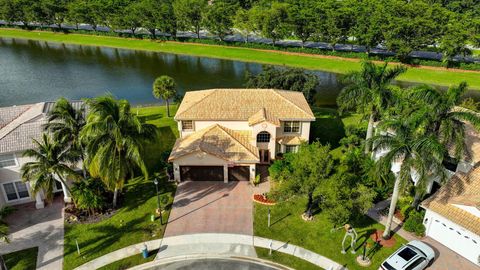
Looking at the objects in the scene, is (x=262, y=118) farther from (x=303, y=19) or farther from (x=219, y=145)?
(x=303, y=19)

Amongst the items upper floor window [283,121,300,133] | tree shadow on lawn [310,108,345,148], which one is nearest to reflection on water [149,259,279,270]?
upper floor window [283,121,300,133]

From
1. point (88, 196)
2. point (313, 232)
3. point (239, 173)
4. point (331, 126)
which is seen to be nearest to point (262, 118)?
point (239, 173)

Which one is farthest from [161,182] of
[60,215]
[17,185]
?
[17,185]

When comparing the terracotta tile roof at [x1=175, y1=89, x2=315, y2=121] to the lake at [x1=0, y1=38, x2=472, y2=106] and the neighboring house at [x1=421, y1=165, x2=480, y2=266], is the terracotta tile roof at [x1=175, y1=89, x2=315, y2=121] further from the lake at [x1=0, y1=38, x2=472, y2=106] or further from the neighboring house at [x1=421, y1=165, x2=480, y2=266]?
the lake at [x1=0, y1=38, x2=472, y2=106]

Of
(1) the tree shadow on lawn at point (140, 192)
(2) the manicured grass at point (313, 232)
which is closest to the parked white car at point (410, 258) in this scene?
(2) the manicured grass at point (313, 232)

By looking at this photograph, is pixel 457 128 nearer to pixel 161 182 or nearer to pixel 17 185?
pixel 161 182

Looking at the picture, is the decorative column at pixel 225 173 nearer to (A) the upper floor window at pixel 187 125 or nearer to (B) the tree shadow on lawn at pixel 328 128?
(A) the upper floor window at pixel 187 125
